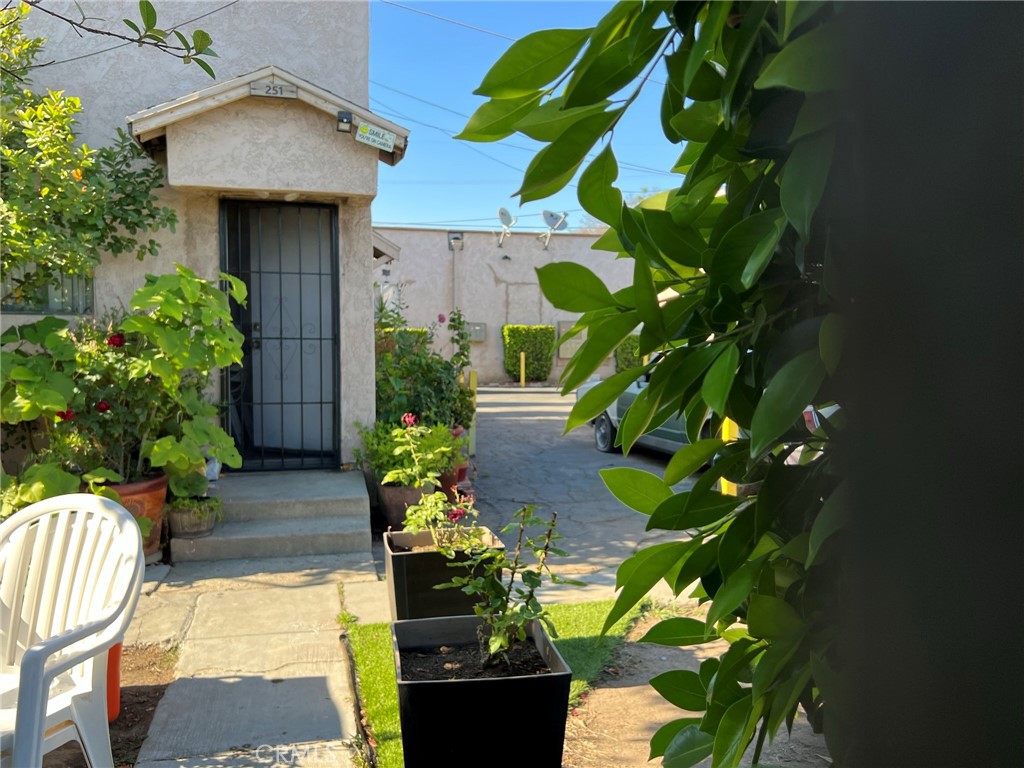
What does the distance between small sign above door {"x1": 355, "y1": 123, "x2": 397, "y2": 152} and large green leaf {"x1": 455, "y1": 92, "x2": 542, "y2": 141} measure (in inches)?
252

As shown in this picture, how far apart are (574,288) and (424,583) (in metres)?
3.91

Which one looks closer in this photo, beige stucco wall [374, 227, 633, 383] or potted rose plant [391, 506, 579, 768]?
potted rose plant [391, 506, 579, 768]

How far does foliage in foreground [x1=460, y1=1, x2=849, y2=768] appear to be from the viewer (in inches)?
21.3

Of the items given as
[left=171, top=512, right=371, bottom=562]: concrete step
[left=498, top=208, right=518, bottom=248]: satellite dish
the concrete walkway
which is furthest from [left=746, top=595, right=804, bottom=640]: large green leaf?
[left=498, top=208, right=518, bottom=248]: satellite dish

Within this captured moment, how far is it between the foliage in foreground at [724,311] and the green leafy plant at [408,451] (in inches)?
223

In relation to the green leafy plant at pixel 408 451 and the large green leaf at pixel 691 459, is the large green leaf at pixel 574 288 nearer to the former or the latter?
the large green leaf at pixel 691 459

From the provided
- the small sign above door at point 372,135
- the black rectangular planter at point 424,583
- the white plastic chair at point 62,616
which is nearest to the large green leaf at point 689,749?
the white plastic chair at point 62,616

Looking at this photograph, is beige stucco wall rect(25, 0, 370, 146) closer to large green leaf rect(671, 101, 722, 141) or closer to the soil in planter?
the soil in planter

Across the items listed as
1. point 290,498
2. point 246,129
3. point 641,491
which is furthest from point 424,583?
point 246,129

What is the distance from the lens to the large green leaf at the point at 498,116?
638 mm

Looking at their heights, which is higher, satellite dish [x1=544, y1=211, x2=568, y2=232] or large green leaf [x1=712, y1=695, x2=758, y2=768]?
satellite dish [x1=544, y1=211, x2=568, y2=232]

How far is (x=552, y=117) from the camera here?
2.03 feet

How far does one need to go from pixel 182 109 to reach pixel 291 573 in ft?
12.3

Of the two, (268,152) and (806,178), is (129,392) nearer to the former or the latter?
(268,152)
